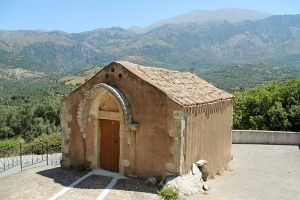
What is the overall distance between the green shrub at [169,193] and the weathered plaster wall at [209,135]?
1116 millimetres

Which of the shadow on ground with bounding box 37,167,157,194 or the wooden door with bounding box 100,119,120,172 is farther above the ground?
the wooden door with bounding box 100,119,120,172

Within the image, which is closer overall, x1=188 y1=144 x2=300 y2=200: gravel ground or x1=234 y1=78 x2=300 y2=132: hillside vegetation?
x1=188 y1=144 x2=300 y2=200: gravel ground

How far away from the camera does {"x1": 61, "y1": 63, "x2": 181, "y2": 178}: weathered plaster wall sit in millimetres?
9734

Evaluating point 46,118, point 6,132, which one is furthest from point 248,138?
point 6,132

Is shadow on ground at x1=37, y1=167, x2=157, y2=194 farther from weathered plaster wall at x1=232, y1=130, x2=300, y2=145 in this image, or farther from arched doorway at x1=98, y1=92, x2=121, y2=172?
weathered plaster wall at x1=232, y1=130, x2=300, y2=145

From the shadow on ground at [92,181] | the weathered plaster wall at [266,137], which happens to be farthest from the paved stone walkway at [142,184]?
the weathered plaster wall at [266,137]

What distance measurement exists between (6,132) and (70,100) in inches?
1012

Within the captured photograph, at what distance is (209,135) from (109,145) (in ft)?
13.5

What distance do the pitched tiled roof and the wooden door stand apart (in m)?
2.23

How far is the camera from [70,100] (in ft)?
39.6

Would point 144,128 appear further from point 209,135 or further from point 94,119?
point 209,135

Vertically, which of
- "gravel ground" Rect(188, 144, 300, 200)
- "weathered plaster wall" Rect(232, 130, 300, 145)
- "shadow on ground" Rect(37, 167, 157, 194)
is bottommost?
"gravel ground" Rect(188, 144, 300, 200)

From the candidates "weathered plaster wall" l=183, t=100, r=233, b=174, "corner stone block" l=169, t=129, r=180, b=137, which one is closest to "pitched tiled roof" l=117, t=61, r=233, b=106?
"weathered plaster wall" l=183, t=100, r=233, b=174

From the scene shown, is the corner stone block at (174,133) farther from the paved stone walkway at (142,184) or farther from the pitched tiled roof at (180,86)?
the paved stone walkway at (142,184)
